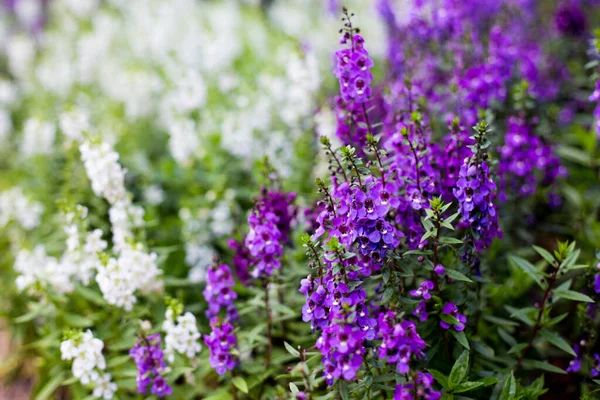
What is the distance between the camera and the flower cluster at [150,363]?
2836 millimetres

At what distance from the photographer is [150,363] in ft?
9.37

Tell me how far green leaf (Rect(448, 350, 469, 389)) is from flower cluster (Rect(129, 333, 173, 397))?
4.92 feet

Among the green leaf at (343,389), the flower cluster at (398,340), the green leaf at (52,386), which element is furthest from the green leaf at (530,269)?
the green leaf at (52,386)

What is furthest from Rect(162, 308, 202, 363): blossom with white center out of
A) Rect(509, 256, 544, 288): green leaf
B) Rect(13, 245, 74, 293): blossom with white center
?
Rect(509, 256, 544, 288): green leaf

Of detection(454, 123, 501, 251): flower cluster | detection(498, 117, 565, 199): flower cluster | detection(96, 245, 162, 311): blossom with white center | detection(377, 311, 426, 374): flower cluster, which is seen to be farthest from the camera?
detection(498, 117, 565, 199): flower cluster

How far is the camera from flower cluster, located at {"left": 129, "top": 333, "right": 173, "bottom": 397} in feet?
9.30

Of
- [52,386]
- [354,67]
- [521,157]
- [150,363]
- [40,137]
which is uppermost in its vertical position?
[354,67]

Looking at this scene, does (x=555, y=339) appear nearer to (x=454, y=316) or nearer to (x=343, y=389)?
(x=454, y=316)

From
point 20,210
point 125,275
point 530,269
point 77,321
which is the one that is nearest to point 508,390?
point 530,269

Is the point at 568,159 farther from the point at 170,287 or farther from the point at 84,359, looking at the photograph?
the point at 84,359

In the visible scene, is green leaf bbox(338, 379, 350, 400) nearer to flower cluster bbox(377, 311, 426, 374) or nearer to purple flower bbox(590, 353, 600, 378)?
flower cluster bbox(377, 311, 426, 374)

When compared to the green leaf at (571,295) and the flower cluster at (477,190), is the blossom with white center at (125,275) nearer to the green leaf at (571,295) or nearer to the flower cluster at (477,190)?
the flower cluster at (477,190)

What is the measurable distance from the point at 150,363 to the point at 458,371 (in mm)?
1573

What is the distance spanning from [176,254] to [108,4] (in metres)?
8.03
